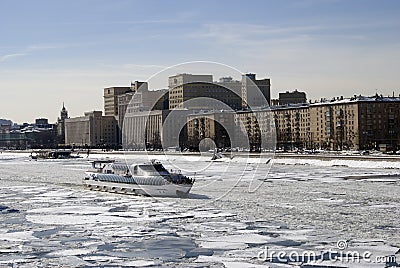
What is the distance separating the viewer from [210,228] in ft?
64.1

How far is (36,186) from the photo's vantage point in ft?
130

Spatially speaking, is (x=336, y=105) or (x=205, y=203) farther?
(x=336, y=105)

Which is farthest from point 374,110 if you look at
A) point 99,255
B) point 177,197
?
point 99,255

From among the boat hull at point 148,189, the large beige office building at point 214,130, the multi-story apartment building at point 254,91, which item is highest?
the multi-story apartment building at point 254,91

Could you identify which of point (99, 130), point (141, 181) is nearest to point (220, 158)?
point (141, 181)

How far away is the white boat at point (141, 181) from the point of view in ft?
105

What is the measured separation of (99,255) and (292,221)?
7.33 m

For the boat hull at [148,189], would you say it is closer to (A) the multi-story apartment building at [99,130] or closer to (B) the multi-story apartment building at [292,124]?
(B) the multi-story apartment building at [292,124]

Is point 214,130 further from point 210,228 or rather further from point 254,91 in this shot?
point 210,228

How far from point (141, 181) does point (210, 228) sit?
15181mm

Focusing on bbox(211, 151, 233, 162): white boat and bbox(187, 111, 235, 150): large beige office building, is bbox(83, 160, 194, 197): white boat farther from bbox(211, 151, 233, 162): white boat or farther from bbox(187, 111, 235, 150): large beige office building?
bbox(187, 111, 235, 150): large beige office building

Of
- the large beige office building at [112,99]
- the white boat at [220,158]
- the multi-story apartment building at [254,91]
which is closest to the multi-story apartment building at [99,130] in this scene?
the large beige office building at [112,99]

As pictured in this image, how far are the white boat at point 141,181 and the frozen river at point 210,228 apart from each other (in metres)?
0.83

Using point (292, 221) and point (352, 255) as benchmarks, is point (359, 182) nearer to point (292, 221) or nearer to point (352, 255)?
point (292, 221)
